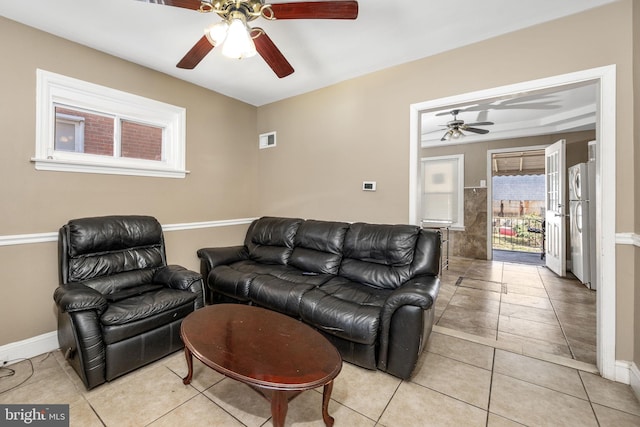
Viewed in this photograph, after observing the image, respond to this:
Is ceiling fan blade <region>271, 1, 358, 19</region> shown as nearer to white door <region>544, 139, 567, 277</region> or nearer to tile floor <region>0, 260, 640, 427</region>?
tile floor <region>0, 260, 640, 427</region>

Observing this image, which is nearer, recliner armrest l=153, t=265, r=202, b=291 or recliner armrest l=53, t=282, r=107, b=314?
recliner armrest l=53, t=282, r=107, b=314

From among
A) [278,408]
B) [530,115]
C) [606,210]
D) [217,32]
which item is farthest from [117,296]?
[530,115]

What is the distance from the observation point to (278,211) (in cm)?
388

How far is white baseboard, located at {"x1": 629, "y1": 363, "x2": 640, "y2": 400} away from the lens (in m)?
1.74

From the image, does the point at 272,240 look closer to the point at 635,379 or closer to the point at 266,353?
the point at 266,353

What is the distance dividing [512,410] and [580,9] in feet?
9.23

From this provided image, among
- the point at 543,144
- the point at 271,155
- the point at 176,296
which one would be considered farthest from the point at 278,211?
the point at 543,144

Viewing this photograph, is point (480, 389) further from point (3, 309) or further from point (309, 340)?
point (3, 309)

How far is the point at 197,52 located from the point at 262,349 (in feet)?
6.66

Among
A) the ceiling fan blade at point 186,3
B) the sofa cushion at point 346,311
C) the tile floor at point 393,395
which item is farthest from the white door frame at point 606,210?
the ceiling fan blade at point 186,3

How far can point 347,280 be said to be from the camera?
2631mm

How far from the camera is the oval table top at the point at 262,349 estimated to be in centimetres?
126

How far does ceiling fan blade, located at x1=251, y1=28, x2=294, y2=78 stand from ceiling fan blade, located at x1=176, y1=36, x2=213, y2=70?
0.33 metres

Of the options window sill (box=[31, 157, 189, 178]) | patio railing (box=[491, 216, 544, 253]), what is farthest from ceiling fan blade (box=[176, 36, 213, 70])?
patio railing (box=[491, 216, 544, 253])
